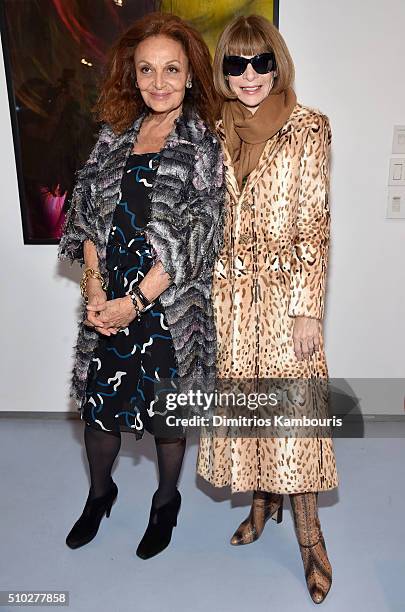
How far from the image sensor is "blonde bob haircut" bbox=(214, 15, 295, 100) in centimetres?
176

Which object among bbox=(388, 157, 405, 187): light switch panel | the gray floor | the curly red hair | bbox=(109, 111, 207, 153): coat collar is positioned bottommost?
the gray floor

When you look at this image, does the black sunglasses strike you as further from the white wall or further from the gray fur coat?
the white wall

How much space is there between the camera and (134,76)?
203cm

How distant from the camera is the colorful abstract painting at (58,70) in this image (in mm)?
2750

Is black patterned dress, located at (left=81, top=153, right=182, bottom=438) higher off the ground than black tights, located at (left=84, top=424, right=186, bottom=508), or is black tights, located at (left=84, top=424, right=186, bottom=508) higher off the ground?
black patterned dress, located at (left=81, top=153, right=182, bottom=438)

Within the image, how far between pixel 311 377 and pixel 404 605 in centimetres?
78

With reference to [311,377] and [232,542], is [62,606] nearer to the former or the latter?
[232,542]

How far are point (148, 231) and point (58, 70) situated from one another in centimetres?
137

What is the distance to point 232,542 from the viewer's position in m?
2.30

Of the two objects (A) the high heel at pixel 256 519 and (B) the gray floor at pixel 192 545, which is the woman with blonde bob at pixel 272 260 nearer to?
(B) the gray floor at pixel 192 545

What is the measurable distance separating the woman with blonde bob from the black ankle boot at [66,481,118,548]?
0.52 metres

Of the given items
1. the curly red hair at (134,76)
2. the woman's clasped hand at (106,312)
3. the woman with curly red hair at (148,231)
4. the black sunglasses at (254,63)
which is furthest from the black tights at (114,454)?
the black sunglasses at (254,63)

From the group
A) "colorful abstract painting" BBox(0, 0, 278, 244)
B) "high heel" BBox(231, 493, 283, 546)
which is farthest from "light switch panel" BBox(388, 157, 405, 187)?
"high heel" BBox(231, 493, 283, 546)

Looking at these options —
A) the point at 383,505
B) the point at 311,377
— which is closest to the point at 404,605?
the point at 383,505
